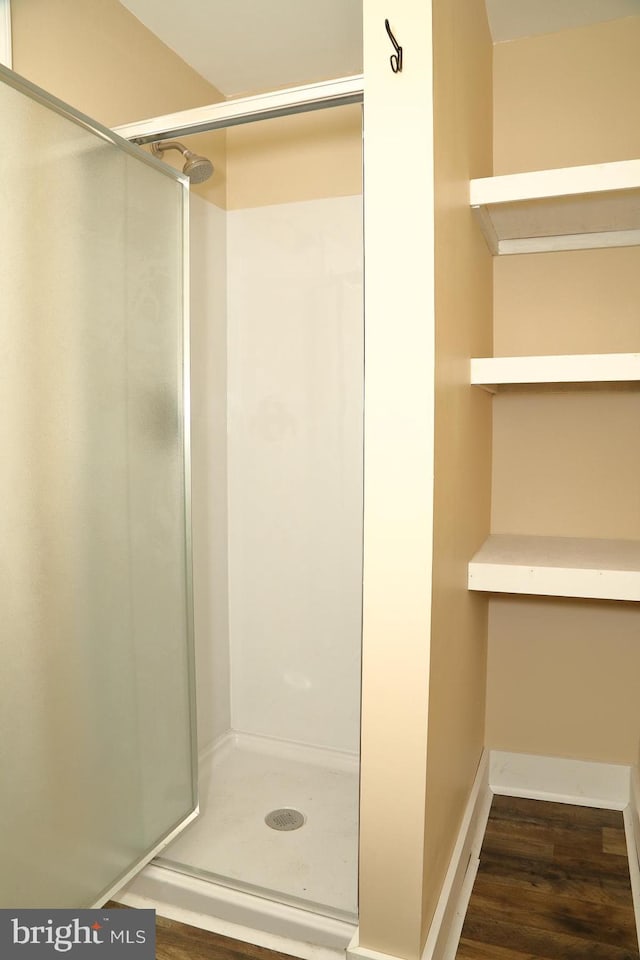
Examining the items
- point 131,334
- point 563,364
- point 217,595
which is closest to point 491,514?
point 563,364

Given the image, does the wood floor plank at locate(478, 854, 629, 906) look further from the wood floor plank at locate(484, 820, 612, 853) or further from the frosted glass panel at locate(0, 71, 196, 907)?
the frosted glass panel at locate(0, 71, 196, 907)

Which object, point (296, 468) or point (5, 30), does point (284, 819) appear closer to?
point (296, 468)

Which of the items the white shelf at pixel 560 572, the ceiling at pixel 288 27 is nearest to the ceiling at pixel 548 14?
the ceiling at pixel 288 27

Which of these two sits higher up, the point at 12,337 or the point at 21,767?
the point at 12,337

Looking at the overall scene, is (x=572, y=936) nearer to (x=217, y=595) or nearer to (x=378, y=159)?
(x=217, y=595)

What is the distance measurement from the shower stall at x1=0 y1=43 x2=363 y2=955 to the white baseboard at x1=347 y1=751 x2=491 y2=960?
23cm

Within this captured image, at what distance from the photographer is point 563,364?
1785mm

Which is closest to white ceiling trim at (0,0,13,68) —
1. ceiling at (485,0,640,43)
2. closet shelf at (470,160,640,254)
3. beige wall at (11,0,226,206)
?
beige wall at (11,0,226,206)

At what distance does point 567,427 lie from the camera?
2338mm

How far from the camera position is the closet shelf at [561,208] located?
66.7 inches

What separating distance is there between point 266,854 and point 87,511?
1.14 metres

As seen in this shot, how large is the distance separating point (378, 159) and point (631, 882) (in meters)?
1.91

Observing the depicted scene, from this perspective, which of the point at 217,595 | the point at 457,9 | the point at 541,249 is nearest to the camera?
the point at 457,9

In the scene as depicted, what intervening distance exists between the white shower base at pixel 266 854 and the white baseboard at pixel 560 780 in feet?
1.67
